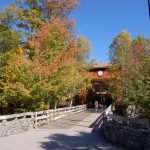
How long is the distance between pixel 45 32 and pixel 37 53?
2.48m

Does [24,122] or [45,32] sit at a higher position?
[45,32]

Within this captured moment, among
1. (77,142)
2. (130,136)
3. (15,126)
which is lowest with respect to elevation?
(77,142)

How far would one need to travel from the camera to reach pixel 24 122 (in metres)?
15.1

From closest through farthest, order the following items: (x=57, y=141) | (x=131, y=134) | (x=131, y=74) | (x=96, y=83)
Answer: (x=131, y=134) → (x=57, y=141) → (x=131, y=74) → (x=96, y=83)

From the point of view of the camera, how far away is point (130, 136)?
A: 1051 centimetres

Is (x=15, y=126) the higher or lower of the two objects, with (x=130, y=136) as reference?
higher

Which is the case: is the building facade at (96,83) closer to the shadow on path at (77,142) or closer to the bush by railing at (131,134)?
the shadow on path at (77,142)

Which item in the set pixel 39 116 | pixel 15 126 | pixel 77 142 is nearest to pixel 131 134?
pixel 77 142

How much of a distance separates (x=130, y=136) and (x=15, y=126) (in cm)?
622

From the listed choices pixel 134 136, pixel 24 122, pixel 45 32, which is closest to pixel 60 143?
pixel 134 136

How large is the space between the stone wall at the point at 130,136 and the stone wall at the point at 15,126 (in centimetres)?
488

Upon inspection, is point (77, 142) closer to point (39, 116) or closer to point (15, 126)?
point (15, 126)

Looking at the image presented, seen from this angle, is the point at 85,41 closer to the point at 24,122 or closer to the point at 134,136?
the point at 24,122

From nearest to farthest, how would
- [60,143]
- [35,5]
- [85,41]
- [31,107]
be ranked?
[60,143]
[31,107]
[35,5]
[85,41]
